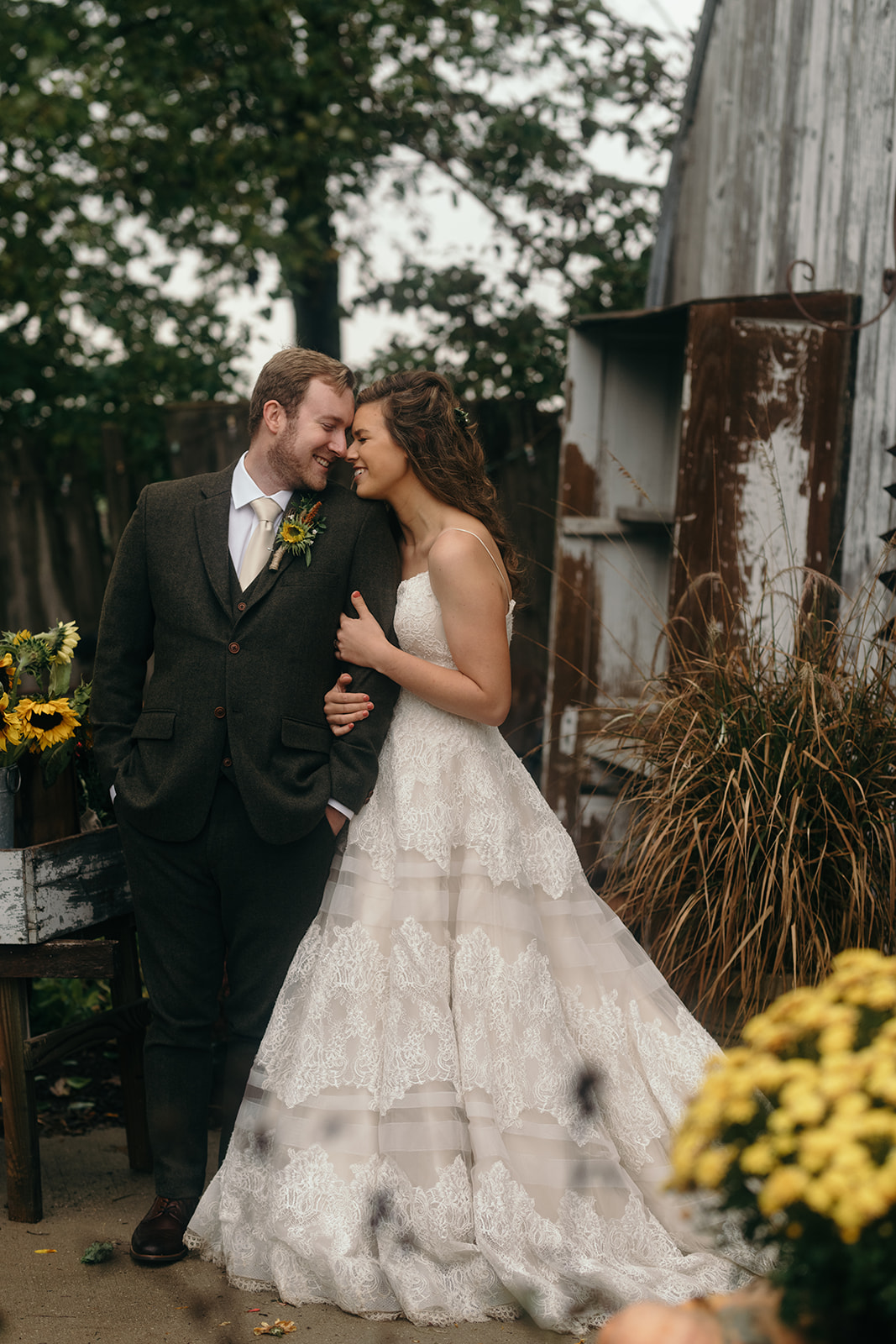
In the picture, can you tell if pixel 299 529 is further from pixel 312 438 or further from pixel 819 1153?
pixel 819 1153

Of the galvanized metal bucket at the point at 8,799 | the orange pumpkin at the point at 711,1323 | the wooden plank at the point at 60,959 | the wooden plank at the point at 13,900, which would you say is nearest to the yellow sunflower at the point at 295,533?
the galvanized metal bucket at the point at 8,799

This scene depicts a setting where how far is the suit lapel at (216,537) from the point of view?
2744 millimetres

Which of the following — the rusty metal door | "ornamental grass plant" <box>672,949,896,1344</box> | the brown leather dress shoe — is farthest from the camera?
the rusty metal door

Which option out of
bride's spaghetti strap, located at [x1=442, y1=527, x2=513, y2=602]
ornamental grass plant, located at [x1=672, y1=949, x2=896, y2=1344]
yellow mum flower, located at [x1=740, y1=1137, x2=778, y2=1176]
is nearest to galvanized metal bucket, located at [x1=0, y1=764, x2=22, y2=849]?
bride's spaghetti strap, located at [x1=442, y1=527, x2=513, y2=602]

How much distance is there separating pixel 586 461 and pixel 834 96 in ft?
5.03

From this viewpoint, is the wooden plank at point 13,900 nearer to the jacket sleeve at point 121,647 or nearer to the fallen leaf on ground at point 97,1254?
the jacket sleeve at point 121,647

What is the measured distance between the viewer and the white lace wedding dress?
248 cm

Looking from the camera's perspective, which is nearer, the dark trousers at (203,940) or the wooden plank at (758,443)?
the dark trousers at (203,940)

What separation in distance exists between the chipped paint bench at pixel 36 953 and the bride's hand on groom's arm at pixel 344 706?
29.3 inches

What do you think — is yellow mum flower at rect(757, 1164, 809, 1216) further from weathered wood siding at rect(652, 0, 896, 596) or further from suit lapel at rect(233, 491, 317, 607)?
weathered wood siding at rect(652, 0, 896, 596)

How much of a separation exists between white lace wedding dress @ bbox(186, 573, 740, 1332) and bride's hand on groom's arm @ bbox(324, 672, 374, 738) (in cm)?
14

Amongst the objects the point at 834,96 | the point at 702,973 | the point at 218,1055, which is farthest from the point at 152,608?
the point at 834,96

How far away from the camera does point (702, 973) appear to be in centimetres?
305

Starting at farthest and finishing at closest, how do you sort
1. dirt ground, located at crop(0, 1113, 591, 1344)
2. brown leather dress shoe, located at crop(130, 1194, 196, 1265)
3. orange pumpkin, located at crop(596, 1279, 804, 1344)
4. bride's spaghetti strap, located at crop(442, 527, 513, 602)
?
1. bride's spaghetti strap, located at crop(442, 527, 513, 602)
2. brown leather dress shoe, located at crop(130, 1194, 196, 1265)
3. dirt ground, located at crop(0, 1113, 591, 1344)
4. orange pumpkin, located at crop(596, 1279, 804, 1344)
